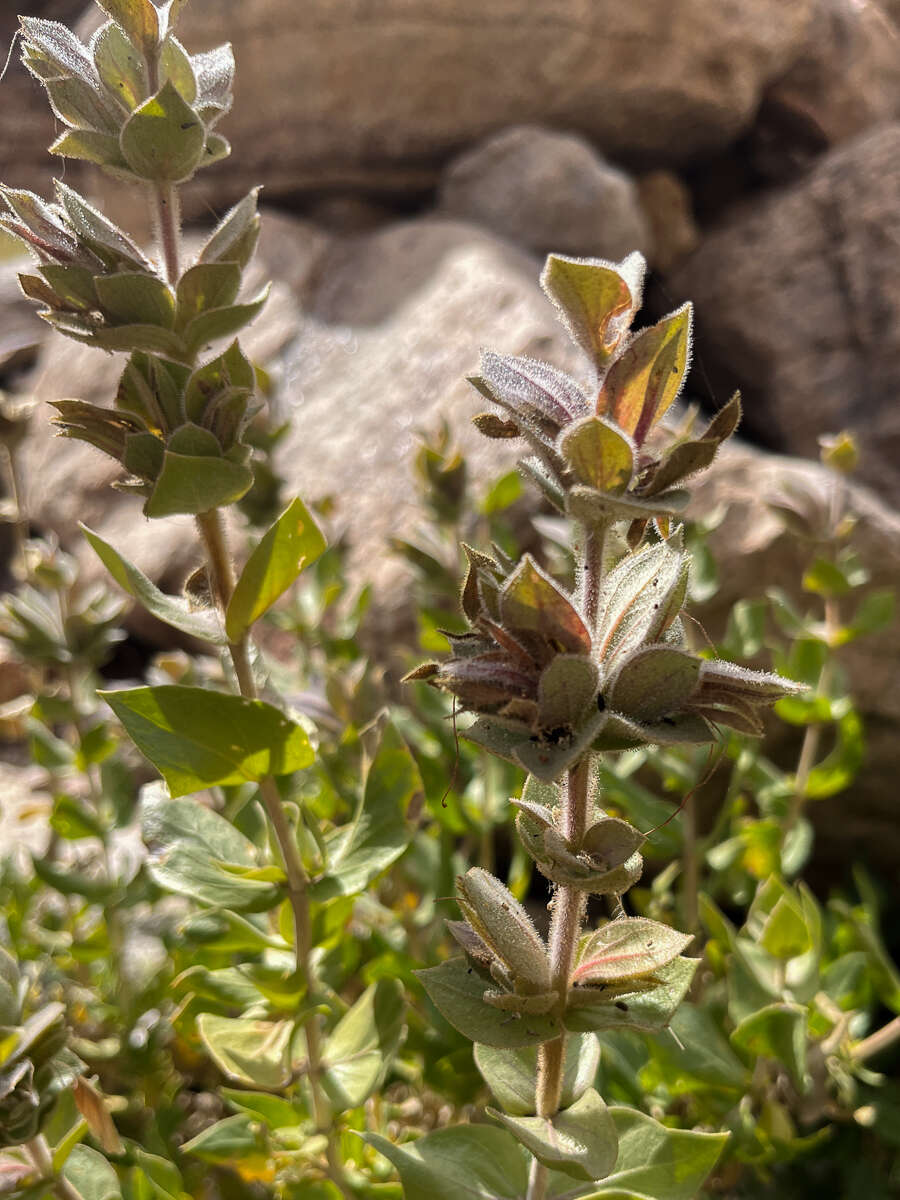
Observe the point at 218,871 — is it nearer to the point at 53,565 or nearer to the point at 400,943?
the point at 400,943

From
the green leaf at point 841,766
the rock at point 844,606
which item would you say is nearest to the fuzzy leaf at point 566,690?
the green leaf at point 841,766

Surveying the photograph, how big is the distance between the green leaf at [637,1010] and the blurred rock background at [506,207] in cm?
126

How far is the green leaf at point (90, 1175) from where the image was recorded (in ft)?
2.34

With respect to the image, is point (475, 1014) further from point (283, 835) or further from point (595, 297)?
point (595, 297)

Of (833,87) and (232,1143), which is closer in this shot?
(232,1143)

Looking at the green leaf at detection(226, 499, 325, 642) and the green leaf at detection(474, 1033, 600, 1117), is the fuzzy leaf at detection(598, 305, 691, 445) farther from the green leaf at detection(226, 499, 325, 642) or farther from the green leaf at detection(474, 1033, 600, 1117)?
the green leaf at detection(474, 1033, 600, 1117)

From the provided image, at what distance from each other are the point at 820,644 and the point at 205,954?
0.80 meters

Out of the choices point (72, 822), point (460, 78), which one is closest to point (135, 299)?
point (72, 822)

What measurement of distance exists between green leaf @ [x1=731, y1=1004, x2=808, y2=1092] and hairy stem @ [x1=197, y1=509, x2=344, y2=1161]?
37 centimetres

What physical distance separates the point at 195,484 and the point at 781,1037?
738mm

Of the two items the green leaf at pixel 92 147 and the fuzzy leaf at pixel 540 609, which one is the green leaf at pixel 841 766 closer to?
the fuzzy leaf at pixel 540 609

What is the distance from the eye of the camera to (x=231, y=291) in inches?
23.9

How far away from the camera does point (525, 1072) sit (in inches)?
24.3

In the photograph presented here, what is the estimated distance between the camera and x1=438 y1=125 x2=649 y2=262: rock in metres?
2.49
